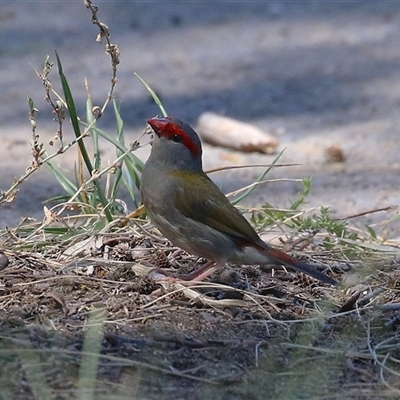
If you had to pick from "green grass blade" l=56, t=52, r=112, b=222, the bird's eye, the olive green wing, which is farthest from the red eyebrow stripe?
"green grass blade" l=56, t=52, r=112, b=222

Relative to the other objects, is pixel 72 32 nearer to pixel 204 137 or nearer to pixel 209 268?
pixel 204 137

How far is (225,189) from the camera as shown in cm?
629

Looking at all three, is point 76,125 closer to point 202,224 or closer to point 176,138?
point 176,138

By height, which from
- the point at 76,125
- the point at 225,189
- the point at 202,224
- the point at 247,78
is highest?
the point at 76,125

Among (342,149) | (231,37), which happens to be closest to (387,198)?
(342,149)

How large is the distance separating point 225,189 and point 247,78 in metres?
2.85

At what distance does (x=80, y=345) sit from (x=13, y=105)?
501 centimetres

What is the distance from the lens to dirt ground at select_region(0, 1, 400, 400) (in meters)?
3.32

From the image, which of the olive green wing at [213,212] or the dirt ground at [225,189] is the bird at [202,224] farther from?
the dirt ground at [225,189]

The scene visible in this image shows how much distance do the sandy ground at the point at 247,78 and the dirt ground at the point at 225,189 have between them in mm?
22

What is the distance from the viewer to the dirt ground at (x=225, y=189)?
3.32 metres

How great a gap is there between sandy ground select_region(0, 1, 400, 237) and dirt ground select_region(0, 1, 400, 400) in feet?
0.07

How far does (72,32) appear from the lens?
32.9 ft

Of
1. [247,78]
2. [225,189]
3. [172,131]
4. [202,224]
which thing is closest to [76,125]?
[172,131]
